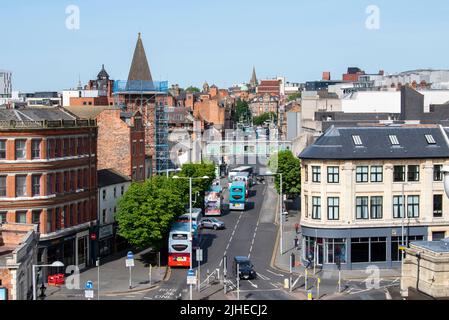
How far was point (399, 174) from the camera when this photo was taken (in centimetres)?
5988

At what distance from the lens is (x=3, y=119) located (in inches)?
2196

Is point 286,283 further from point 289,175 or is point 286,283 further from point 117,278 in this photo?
point 289,175

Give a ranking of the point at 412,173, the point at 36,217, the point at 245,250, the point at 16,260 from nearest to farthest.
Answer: the point at 16,260
the point at 36,217
the point at 412,173
the point at 245,250

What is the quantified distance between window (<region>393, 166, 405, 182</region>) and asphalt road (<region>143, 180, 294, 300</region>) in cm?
1152

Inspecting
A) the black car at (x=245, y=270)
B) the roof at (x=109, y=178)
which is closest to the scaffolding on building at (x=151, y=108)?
the roof at (x=109, y=178)

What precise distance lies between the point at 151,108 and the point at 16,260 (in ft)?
194

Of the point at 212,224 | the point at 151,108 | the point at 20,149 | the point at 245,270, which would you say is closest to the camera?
the point at 245,270

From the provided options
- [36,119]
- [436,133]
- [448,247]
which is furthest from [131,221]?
[448,247]

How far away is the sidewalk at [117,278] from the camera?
1971 inches

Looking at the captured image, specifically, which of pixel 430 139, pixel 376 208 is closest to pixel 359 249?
pixel 376 208

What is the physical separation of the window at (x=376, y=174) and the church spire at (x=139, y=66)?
1876 inches

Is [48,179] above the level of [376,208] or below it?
above

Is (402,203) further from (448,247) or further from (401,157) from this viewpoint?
(448,247)
